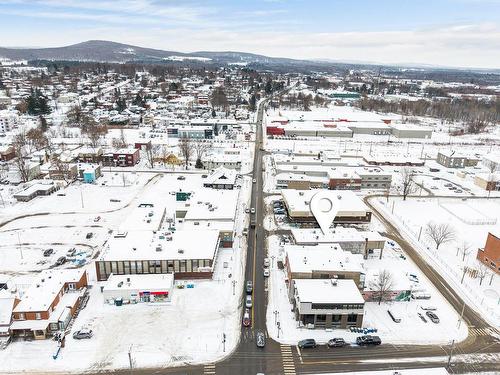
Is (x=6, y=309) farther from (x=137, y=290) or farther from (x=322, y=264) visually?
(x=322, y=264)

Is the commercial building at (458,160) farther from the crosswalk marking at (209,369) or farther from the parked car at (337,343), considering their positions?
the crosswalk marking at (209,369)

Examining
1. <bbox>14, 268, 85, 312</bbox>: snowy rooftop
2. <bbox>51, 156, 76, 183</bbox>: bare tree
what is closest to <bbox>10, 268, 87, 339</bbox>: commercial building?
<bbox>14, 268, 85, 312</bbox>: snowy rooftop

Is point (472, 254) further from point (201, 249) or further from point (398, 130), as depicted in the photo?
point (398, 130)

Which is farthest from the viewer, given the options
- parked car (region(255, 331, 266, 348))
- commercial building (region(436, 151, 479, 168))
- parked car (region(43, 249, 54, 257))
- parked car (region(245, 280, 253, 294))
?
commercial building (region(436, 151, 479, 168))

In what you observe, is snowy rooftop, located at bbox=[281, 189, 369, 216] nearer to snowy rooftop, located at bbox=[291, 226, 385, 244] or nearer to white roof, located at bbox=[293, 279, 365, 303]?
snowy rooftop, located at bbox=[291, 226, 385, 244]

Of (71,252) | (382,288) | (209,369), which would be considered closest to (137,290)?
(209,369)

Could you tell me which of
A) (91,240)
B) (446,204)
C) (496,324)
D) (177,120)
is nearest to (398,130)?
(446,204)
